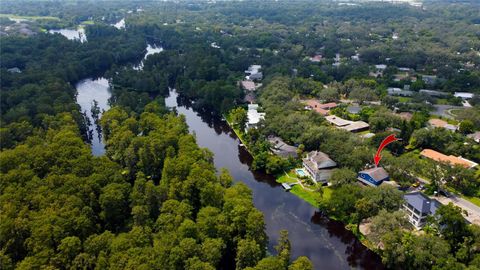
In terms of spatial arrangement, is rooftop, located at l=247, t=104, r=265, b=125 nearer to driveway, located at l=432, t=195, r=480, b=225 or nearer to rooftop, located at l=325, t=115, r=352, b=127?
rooftop, located at l=325, t=115, r=352, b=127

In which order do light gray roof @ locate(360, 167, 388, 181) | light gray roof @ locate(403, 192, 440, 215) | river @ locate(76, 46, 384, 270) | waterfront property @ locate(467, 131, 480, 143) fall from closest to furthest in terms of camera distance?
river @ locate(76, 46, 384, 270) < light gray roof @ locate(403, 192, 440, 215) < light gray roof @ locate(360, 167, 388, 181) < waterfront property @ locate(467, 131, 480, 143)

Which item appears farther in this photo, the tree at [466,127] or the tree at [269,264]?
the tree at [466,127]

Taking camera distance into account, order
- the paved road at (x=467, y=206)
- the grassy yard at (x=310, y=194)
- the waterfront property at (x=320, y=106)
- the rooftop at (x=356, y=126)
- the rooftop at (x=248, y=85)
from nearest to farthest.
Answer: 1. the paved road at (x=467, y=206)
2. the grassy yard at (x=310, y=194)
3. the rooftop at (x=356, y=126)
4. the waterfront property at (x=320, y=106)
5. the rooftop at (x=248, y=85)

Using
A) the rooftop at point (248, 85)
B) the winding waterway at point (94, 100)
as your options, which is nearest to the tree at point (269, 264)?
the winding waterway at point (94, 100)

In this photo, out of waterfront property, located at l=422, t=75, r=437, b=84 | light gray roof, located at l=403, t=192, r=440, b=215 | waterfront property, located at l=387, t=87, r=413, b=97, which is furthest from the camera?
waterfront property, located at l=422, t=75, r=437, b=84

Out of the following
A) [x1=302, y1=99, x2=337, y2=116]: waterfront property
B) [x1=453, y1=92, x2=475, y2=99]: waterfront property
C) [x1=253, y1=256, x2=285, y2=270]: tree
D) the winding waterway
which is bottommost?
the winding waterway

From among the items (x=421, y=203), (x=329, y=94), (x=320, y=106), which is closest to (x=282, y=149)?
(x=421, y=203)

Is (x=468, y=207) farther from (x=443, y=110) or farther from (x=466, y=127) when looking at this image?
(x=443, y=110)

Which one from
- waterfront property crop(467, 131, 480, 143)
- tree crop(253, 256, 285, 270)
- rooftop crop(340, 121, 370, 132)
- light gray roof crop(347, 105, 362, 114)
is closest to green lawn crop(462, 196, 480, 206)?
waterfront property crop(467, 131, 480, 143)

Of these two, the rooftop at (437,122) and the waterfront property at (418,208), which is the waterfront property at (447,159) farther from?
the rooftop at (437,122)
